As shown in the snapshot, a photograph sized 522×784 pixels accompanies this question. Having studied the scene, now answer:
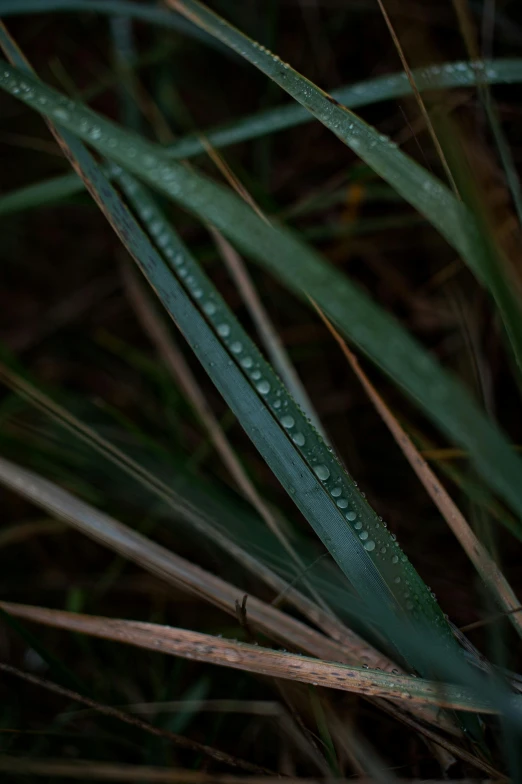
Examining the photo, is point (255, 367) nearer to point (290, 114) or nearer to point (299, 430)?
point (299, 430)

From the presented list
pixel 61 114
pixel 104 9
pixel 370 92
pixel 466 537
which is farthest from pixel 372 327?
pixel 104 9

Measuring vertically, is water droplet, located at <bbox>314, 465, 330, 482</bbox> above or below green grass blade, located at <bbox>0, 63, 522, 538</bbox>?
below

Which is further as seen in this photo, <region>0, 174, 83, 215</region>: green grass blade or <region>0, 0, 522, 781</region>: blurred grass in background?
<region>0, 174, 83, 215</region>: green grass blade

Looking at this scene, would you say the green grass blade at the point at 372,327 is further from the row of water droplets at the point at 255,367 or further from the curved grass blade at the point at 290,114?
the curved grass blade at the point at 290,114

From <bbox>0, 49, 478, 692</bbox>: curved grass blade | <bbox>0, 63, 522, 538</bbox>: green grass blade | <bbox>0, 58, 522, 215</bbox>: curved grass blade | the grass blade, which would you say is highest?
<bbox>0, 58, 522, 215</bbox>: curved grass blade

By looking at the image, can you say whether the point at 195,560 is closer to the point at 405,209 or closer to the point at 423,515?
the point at 423,515

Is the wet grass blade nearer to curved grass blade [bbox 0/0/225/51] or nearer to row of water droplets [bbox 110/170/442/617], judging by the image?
row of water droplets [bbox 110/170/442/617]

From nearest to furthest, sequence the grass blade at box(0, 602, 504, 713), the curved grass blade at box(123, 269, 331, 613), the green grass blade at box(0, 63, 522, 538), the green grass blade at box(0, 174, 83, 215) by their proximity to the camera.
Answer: the green grass blade at box(0, 63, 522, 538)
the grass blade at box(0, 602, 504, 713)
the curved grass blade at box(123, 269, 331, 613)
the green grass blade at box(0, 174, 83, 215)

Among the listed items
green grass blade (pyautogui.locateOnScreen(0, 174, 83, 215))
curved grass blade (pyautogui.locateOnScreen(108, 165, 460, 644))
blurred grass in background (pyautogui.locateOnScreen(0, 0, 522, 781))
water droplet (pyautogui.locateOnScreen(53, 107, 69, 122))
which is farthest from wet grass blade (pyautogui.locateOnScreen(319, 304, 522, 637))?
green grass blade (pyautogui.locateOnScreen(0, 174, 83, 215))
